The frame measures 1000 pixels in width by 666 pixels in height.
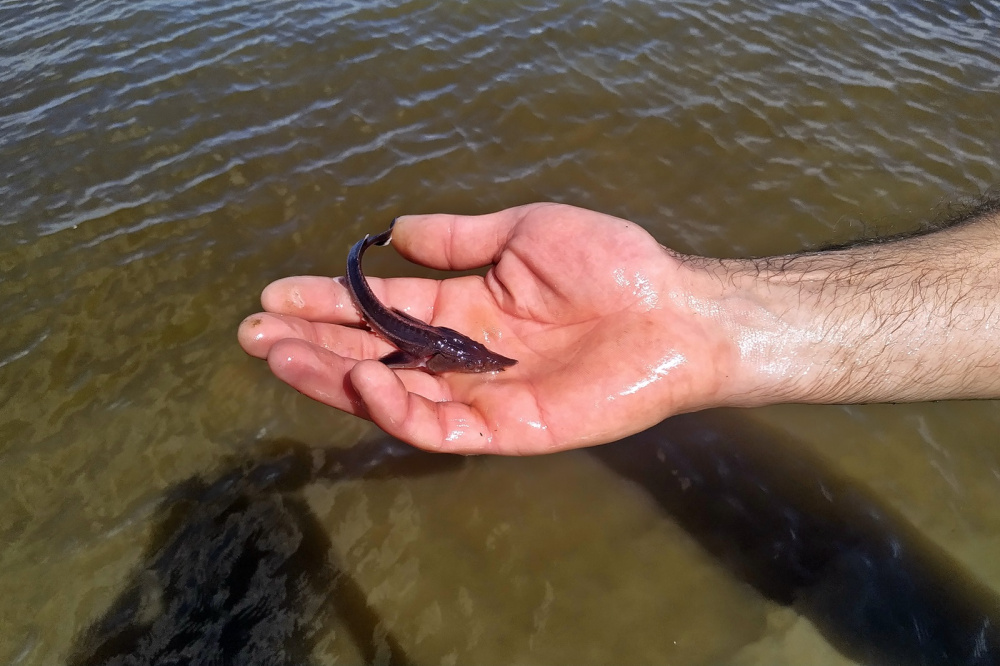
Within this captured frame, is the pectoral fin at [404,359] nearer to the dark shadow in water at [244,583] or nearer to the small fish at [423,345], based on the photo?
the small fish at [423,345]

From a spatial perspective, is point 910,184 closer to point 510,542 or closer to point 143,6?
point 510,542

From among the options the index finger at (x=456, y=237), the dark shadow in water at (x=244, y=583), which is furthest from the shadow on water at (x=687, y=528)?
the index finger at (x=456, y=237)

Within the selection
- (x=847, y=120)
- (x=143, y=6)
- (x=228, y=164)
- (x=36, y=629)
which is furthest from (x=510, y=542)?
(x=143, y=6)

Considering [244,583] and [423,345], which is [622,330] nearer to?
[423,345]

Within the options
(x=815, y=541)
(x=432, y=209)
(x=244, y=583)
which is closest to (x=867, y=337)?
(x=815, y=541)

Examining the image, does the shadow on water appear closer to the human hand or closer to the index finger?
the human hand

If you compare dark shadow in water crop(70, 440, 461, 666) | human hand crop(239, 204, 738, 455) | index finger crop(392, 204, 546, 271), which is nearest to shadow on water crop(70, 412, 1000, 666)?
dark shadow in water crop(70, 440, 461, 666)
